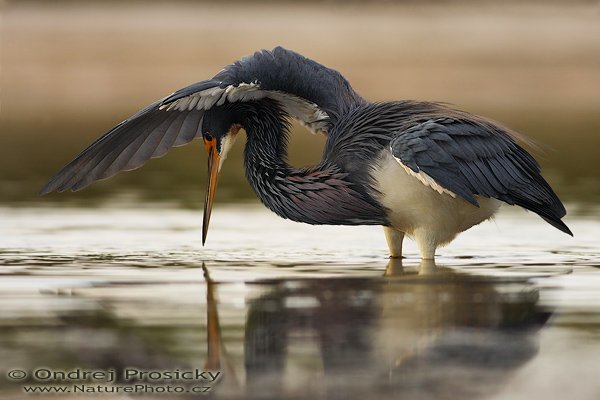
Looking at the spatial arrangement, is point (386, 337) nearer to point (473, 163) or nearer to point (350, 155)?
point (473, 163)

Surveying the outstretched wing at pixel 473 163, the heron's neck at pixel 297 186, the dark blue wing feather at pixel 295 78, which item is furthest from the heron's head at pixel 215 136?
the outstretched wing at pixel 473 163

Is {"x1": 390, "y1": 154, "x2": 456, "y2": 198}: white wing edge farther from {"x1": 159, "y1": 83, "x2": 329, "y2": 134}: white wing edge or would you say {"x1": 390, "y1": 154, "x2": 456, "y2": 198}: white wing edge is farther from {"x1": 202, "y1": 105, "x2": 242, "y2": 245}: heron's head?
{"x1": 202, "y1": 105, "x2": 242, "y2": 245}: heron's head

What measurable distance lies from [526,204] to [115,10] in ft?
103

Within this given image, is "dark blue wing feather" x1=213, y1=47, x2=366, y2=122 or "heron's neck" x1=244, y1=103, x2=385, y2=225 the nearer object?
"heron's neck" x1=244, y1=103, x2=385, y2=225

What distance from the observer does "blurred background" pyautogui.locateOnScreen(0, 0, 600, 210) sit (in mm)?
24344

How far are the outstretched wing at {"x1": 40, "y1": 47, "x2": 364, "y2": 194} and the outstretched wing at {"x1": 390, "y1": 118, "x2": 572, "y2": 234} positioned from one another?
0.99m

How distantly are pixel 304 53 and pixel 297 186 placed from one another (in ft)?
77.6

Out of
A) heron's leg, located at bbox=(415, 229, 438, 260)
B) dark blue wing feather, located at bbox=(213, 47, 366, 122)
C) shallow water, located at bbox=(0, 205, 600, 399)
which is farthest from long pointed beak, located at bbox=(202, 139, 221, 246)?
heron's leg, located at bbox=(415, 229, 438, 260)

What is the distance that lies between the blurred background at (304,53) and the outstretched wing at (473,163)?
829 centimetres

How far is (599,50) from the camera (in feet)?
120

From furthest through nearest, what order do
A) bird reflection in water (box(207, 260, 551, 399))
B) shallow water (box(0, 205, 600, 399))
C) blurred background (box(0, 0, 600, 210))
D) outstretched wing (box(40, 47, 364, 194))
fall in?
blurred background (box(0, 0, 600, 210))
outstretched wing (box(40, 47, 364, 194))
shallow water (box(0, 205, 600, 399))
bird reflection in water (box(207, 260, 551, 399))

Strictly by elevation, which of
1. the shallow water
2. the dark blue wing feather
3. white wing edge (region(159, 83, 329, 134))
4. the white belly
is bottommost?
the shallow water

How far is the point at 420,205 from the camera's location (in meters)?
9.90

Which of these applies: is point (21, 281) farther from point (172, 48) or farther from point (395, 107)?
point (172, 48)
